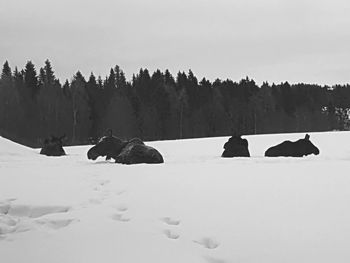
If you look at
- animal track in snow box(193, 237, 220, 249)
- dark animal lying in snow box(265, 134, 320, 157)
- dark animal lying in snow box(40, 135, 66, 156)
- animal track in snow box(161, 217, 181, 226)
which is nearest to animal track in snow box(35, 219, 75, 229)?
animal track in snow box(161, 217, 181, 226)

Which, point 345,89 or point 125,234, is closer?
point 125,234

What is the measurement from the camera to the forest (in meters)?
58.8

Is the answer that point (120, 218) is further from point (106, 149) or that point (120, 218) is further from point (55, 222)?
point (106, 149)

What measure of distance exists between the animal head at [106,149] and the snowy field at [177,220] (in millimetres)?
6832

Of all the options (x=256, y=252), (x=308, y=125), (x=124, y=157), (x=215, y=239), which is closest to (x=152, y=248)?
(x=215, y=239)

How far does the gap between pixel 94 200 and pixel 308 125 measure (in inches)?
2790

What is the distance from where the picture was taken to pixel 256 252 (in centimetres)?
421

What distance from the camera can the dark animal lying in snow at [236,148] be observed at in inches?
636

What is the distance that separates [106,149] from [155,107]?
173 feet

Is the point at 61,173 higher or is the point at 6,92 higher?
the point at 6,92

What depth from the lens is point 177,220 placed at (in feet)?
16.6

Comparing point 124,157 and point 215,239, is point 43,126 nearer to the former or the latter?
point 124,157

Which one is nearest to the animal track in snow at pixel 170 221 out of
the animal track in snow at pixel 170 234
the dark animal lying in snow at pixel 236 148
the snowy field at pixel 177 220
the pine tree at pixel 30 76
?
the snowy field at pixel 177 220

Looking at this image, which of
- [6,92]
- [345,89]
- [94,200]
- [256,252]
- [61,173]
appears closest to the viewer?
[256,252]
